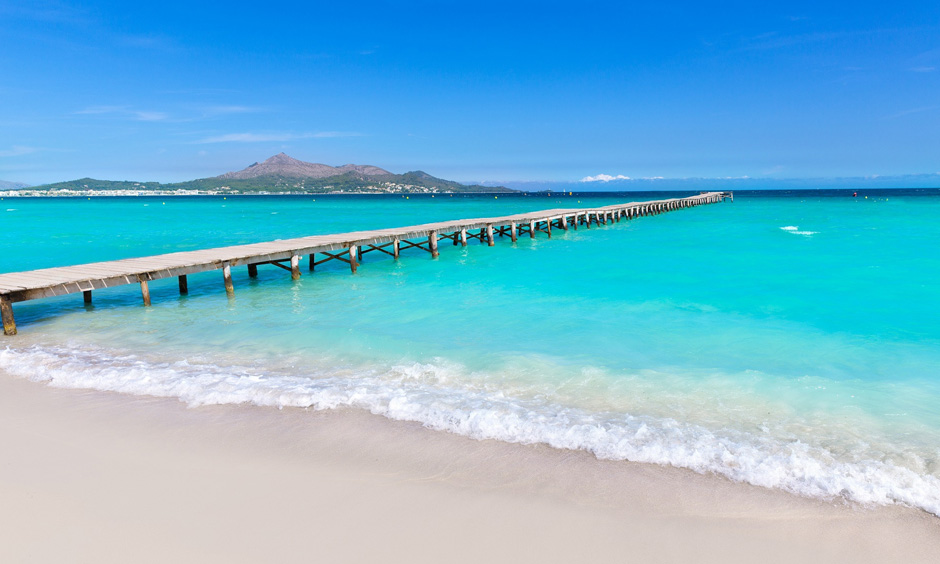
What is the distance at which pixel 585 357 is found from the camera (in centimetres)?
830

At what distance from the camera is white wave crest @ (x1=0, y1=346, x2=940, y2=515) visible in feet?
14.5

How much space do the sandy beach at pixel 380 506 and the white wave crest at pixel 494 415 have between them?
0.22 m

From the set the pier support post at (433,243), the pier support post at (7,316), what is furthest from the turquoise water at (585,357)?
the pier support post at (433,243)

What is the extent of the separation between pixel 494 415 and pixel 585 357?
3.08 metres

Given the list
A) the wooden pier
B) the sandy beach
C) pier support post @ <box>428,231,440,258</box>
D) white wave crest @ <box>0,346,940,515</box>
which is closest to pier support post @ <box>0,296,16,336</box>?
the wooden pier

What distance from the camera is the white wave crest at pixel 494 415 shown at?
14.5 feet

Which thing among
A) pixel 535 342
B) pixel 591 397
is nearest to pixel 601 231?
pixel 535 342

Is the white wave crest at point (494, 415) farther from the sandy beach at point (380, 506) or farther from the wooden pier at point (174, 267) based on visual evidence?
the wooden pier at point (174, 267)

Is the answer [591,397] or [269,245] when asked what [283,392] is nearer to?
[591,397]

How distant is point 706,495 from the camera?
4.21 m

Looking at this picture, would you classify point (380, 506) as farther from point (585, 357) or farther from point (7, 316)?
point (7, 316)

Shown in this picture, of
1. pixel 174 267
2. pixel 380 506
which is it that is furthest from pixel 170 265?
pixel 380 506

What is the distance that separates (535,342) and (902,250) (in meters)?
22.9

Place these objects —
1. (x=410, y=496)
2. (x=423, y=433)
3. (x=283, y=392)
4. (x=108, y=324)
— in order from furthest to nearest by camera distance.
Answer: (x=108, y=324)
(x=283, y=392)
(x=423, y=433)
(x=410, y=496)
